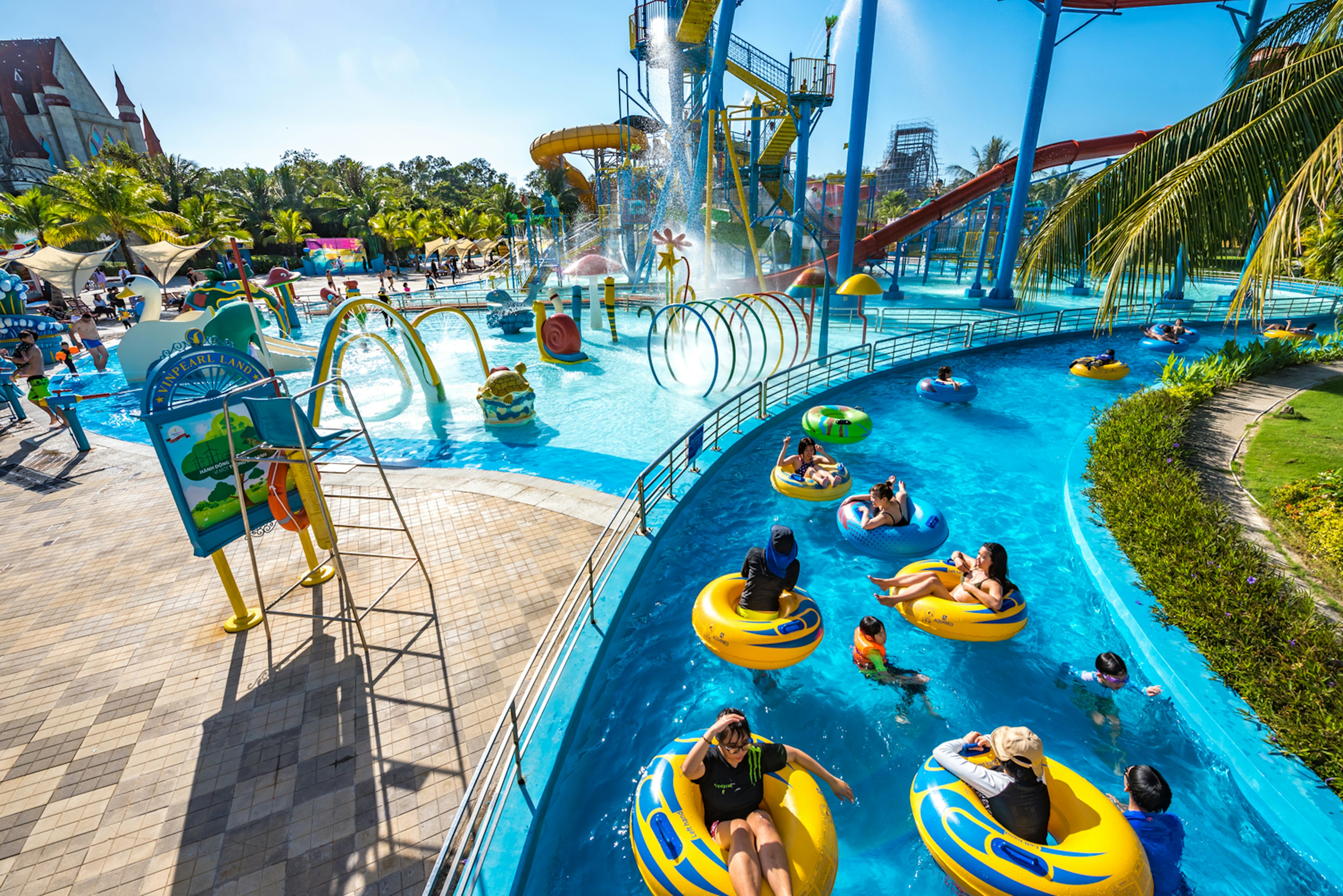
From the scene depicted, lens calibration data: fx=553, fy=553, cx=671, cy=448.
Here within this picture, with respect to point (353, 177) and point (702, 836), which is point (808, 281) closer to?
point (702, 836)

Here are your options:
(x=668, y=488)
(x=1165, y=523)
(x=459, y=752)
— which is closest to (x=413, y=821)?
(x=459, y=752)

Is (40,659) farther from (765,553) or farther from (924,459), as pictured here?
(924,459)

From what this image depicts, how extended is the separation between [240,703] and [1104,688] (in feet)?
30.7

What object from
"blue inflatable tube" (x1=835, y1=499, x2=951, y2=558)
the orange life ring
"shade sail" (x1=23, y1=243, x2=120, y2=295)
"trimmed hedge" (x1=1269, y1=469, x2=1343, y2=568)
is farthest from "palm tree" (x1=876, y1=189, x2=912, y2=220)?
→ the orange life ring

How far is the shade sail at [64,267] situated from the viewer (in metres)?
23.5

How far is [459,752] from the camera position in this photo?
5309 millimetres

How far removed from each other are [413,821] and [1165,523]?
975cm

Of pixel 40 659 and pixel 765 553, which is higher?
pixel 765 553

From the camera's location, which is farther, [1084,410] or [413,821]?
[1084,410]

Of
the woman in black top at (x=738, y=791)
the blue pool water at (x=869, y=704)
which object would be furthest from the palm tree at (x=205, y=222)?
the woman in black top at (x=738, y=791)

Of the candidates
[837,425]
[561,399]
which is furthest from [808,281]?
[837,425]

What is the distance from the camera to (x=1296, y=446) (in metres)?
10.8

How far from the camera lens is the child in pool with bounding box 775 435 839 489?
32.9 feet

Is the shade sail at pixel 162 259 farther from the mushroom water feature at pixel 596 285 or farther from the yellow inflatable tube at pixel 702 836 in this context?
the yellow inflatable tube at pixel 702 836
